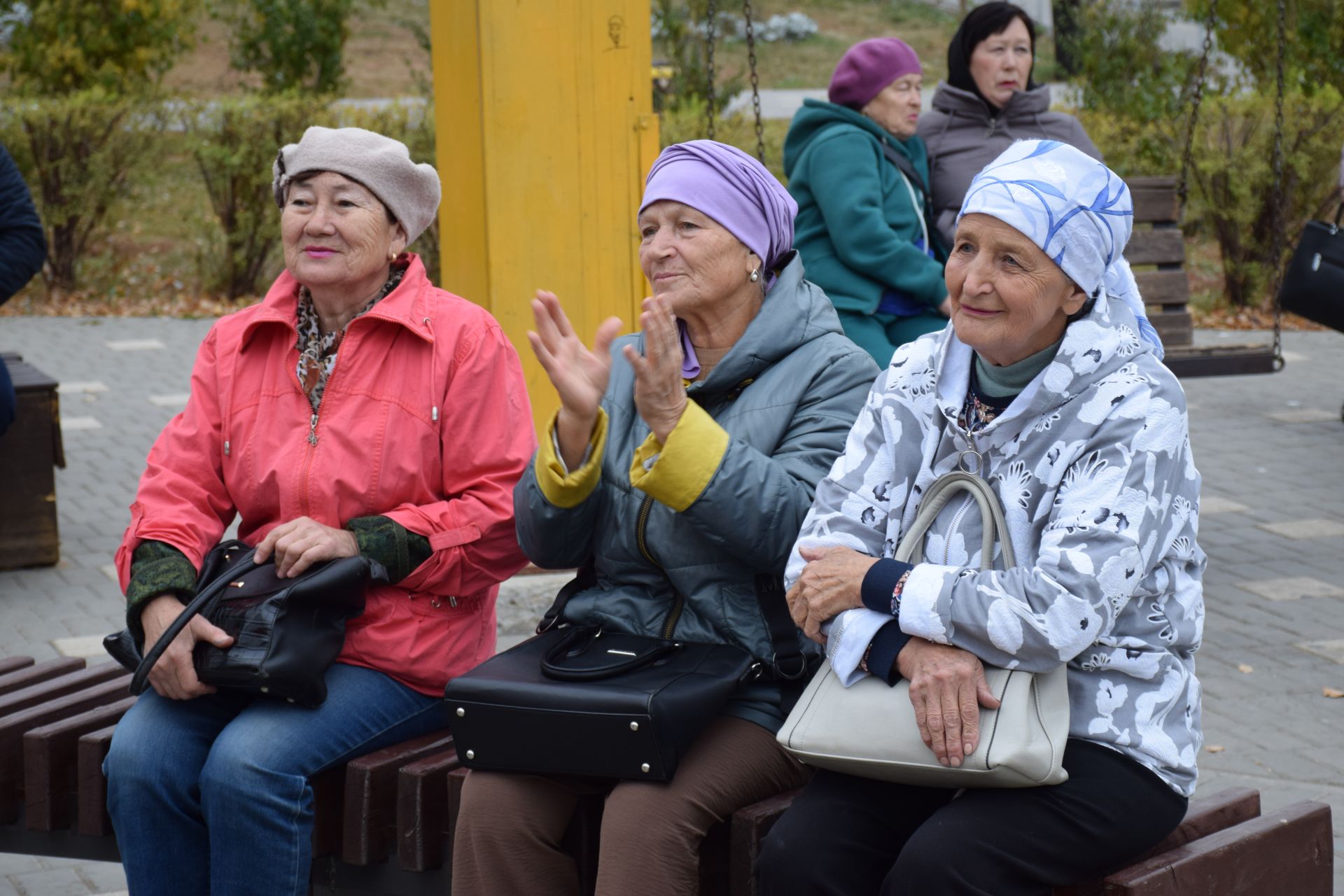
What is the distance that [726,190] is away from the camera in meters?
3.29

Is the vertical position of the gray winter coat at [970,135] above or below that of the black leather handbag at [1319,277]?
above

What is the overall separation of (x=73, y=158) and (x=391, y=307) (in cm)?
1079

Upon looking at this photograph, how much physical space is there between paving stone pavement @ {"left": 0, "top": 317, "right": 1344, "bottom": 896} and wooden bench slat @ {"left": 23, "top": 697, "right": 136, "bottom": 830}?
0.64 metres

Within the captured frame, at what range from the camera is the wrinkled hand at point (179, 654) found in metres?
3.15

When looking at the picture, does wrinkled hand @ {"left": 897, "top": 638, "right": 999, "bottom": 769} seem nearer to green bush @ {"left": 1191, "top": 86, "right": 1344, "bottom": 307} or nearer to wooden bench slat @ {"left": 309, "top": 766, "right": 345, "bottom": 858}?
wooden bench slat @ {"left": 309, "top": 766, "right": 345, "bottom": 858}

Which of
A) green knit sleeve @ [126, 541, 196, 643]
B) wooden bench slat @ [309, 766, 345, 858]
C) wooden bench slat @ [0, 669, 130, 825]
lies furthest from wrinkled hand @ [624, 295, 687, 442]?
wooden bench slat @ [0, 669, 130, 825]

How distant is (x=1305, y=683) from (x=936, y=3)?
2900 cm

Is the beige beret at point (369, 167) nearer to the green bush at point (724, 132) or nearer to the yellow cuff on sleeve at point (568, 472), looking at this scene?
the yellow cuff on sleeve at point (568, 472)

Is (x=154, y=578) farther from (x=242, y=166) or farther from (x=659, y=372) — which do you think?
(x=242, y=166)

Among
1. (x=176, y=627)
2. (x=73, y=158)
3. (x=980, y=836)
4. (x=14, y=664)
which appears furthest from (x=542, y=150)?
(x=73, y=158)

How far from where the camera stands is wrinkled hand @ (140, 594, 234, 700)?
3.15 meters

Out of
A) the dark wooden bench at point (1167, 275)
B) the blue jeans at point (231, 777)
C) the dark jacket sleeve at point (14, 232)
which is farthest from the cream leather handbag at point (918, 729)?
the dark jacket sleeve at point (14, 232)

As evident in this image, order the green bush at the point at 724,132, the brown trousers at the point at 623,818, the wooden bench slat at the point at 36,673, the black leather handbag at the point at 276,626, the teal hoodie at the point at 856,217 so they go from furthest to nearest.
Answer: the green bush at the point at 724,132, the teal hoodie at the point at 856,217, the wooden bench slat at the point at 36,673, the black leather handbag at the point at 276,626, the brown trousers at the point at 623,818

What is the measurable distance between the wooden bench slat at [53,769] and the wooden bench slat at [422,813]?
30.6 inches
